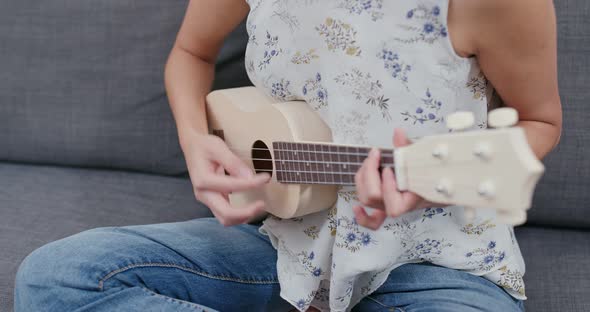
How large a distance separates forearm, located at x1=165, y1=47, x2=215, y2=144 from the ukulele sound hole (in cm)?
11

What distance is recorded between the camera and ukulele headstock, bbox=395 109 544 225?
1.96 feet

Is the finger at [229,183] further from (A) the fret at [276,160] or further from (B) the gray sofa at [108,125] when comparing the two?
(B) the gray sofa at [108,125]

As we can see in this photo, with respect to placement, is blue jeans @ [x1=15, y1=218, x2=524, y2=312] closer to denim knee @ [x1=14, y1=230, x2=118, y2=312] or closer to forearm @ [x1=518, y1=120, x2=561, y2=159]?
denim knee @ [x1=14, y1=230, x2=118, y2=312]

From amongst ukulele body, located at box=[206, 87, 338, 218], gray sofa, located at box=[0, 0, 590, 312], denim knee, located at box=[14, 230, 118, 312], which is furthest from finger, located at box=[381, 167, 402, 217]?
gray sofa, located at box=[0, 0, 590, 312]

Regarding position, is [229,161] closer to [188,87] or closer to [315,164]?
[315,164]

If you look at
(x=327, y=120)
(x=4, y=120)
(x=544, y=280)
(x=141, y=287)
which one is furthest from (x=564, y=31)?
(x=4, y=120)

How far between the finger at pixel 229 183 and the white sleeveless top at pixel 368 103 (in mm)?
123

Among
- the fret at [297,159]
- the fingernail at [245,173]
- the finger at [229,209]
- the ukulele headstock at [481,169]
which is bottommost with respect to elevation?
the finger at [229,209]

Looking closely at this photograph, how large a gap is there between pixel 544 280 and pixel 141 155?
2.97 ft

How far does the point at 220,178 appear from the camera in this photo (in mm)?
917

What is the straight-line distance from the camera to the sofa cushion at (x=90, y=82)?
4.92 ft

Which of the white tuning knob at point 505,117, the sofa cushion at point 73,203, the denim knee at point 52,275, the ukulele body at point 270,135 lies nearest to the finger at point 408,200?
the white tuning knob at point 505,117

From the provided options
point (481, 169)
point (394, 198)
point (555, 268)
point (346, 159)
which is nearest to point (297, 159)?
point (346, 159)

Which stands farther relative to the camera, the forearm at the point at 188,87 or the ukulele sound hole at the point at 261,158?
the forearm at the point at 188,87
